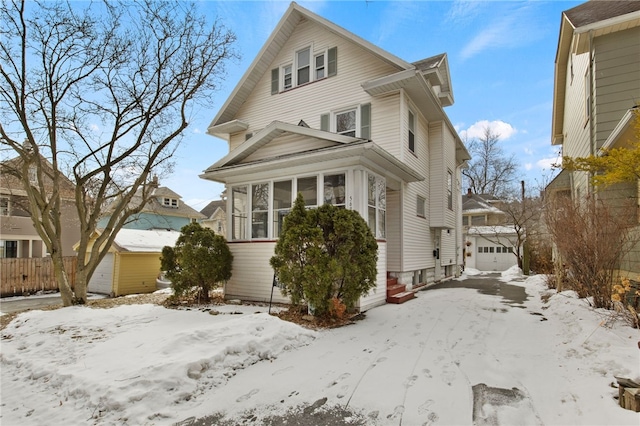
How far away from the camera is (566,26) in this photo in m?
10.4

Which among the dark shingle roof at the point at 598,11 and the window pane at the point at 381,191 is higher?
the dark shingle roof at the point at 598,11

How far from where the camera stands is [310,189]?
8547mm

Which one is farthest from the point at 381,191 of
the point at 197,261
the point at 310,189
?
the point at 197,261

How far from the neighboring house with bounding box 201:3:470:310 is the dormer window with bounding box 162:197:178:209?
53.1 ft

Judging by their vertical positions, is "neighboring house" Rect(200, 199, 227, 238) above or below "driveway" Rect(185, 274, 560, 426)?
above

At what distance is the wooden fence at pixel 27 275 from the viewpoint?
1341 centimetres

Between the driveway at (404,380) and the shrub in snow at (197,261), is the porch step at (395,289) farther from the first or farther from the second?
the shrub in snow at (197,261)

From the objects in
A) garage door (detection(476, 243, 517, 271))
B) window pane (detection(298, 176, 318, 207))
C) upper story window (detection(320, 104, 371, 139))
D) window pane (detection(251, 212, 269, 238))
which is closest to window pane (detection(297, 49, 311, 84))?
upper story window (detection(320, 104, 371, 139))

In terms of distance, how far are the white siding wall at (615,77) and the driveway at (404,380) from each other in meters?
5.67

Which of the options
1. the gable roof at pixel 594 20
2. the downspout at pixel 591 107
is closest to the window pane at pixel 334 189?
the downspout at pixel 591 107

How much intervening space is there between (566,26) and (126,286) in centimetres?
1887

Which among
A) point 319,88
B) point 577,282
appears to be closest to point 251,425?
point 577,282

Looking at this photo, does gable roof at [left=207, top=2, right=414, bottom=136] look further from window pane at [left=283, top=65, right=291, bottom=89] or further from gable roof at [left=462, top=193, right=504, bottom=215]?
gable roof at [left=462, top=193, right=504, bottom=215]

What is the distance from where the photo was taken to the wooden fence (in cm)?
1341
